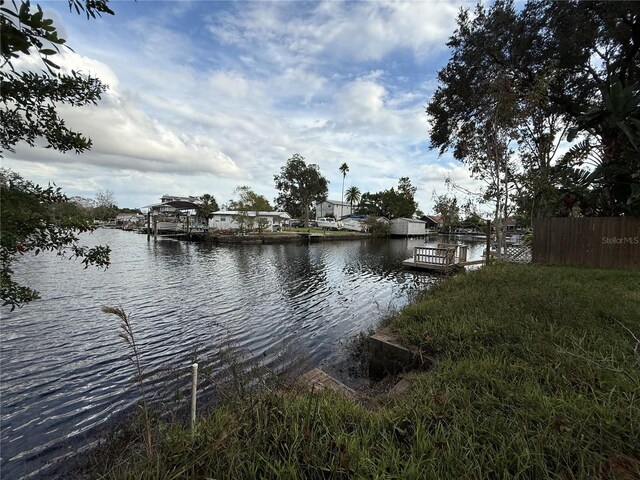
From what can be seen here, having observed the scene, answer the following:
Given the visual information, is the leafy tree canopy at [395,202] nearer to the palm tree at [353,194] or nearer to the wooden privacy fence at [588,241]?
the palm tree at [353,194]

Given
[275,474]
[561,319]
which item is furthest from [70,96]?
[561,319]

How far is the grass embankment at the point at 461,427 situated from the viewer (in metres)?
1.83

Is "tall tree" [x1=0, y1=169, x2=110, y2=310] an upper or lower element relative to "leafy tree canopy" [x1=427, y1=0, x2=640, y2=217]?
lower

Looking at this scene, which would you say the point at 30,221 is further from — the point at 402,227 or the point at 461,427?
the point at 402,227

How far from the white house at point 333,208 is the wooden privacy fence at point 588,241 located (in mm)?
72327

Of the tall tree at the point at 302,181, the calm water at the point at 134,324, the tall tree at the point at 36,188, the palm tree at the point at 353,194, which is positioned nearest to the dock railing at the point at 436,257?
the calm water at the point at 134,324

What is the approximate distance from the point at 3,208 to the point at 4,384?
17.7 ft

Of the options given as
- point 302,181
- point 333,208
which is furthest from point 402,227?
point 333,208

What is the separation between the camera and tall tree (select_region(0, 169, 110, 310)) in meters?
1.78

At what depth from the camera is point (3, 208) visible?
168cm

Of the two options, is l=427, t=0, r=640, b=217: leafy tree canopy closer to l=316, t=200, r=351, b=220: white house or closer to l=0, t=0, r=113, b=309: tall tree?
l=0, t=0, r=113, b=309: tall tree

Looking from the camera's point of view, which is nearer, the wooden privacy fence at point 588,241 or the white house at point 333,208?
the wooden privacy fence at point 588,241

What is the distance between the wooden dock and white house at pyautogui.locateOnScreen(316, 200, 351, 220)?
66034 millimetres

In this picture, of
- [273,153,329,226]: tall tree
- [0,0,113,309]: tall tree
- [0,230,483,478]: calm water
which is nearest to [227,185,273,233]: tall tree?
[273,153,329,226]: tall tree
